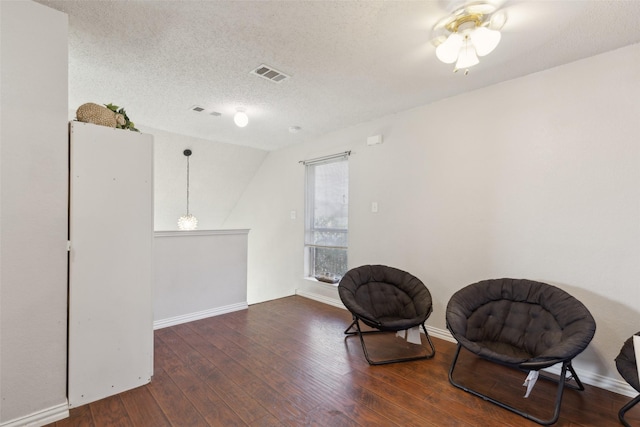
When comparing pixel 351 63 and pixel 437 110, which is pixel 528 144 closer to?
A: pixel 437 110

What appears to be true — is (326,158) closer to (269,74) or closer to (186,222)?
(269,74)

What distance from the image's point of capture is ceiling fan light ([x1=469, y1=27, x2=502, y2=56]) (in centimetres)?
167

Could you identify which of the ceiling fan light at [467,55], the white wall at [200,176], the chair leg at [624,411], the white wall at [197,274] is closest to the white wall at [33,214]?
the white wall at [197,274]

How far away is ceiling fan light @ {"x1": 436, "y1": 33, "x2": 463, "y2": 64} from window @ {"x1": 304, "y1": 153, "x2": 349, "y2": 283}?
7.24 ft

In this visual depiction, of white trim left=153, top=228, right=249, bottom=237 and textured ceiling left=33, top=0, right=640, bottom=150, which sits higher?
textured ceiling left=33, top=0, right=640, bottom=150

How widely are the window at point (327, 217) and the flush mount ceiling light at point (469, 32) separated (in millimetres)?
2217

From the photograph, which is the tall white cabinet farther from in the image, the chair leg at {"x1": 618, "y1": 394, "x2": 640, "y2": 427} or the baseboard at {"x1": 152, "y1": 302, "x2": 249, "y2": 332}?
the chair leg at {"x1": 618, "y1": 394, "x2": 640, "y2": 427}

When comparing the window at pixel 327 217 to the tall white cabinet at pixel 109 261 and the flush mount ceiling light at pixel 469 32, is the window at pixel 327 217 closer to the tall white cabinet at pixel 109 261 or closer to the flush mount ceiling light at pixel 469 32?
the flush mount ceiling light at pixel 469 32

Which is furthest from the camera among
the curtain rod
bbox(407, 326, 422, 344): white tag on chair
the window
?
the window

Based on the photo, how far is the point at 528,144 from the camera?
2504mm

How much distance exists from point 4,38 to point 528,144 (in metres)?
3.62

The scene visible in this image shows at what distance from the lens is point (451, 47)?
70.5 inches

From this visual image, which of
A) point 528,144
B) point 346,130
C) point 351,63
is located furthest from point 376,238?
point 351,63

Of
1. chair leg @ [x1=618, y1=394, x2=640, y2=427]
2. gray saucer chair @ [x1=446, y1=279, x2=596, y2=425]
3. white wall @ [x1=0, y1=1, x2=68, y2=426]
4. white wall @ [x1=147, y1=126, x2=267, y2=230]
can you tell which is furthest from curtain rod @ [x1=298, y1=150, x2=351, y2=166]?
chair leg @ [x1=618, y1=394, x2=640, y2=427]
